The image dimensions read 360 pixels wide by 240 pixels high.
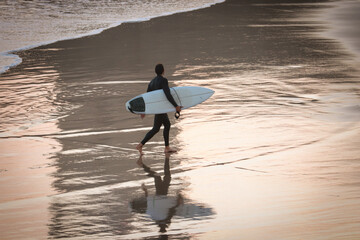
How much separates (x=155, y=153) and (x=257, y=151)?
60.5 inches

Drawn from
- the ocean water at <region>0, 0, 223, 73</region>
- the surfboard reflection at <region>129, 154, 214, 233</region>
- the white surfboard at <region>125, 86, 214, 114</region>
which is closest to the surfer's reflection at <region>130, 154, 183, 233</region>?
the surfboard reflection at <region>129, 154, 214, 233</region>

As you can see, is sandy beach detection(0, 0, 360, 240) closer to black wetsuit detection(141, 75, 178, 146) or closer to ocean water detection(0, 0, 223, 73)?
black wetsuit detection(141, 75, 178, 146)

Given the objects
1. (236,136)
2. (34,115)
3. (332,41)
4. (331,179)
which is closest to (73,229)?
(331,179)

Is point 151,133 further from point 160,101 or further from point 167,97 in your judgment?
point 167,97

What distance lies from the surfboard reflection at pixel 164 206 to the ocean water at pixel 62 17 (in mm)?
→ 12307

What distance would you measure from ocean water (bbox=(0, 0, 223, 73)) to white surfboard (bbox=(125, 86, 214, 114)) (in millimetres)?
9897

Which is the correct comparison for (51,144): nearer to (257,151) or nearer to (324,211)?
(257,151)

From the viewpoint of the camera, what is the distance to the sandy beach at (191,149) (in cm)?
Result: 706

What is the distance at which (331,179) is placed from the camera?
827 cm

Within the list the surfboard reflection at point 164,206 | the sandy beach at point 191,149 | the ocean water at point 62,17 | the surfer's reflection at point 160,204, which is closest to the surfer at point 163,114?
the sandy beach at point 191,149

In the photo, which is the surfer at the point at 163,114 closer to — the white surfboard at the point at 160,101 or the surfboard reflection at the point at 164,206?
the white surfboard at the point at 160,101

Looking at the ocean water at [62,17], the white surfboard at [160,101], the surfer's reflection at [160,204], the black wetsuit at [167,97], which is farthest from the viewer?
the ocean water at [62,17]

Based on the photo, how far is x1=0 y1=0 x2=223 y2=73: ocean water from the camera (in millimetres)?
27250

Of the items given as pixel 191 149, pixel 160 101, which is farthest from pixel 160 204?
pixel 160 101
